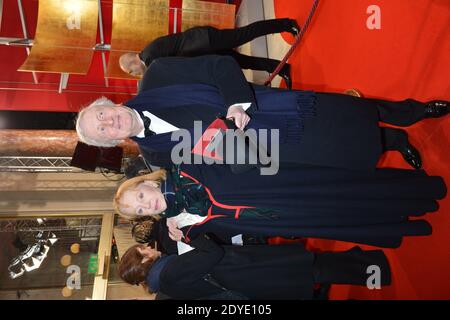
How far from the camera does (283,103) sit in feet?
6.36

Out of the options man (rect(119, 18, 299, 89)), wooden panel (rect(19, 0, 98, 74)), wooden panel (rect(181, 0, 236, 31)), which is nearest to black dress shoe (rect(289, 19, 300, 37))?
man (rect(119, 18, 299, 89))

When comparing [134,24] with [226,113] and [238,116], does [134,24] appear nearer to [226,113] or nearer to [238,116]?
[226,113]

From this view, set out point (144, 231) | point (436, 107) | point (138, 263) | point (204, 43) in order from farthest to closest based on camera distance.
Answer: point (204, 43)
point (144, 231)
point (138, 263)
point (436, 107)

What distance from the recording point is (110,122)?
1.90 meters

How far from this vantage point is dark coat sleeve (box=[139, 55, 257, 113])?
1.79 metres

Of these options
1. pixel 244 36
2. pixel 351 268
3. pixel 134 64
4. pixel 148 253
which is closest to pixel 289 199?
pixel 351 268

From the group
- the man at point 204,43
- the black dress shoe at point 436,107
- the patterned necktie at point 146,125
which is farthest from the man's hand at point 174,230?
the man at point 204,43

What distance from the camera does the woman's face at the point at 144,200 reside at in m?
2.01

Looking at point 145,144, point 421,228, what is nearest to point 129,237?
point 145,144

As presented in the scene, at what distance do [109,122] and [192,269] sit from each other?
1.01m

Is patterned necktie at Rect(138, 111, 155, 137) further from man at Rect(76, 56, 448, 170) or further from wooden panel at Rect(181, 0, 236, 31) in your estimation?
wooden panel at Rect(181, 0, 236, 31)

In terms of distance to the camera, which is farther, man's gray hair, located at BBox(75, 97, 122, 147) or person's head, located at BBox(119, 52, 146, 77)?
→ person's head, located at BBox(119, 52, 146, 77)

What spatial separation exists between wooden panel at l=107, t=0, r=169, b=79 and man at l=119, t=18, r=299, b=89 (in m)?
1.59

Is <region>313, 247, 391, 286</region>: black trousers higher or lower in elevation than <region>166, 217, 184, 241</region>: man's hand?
lower
